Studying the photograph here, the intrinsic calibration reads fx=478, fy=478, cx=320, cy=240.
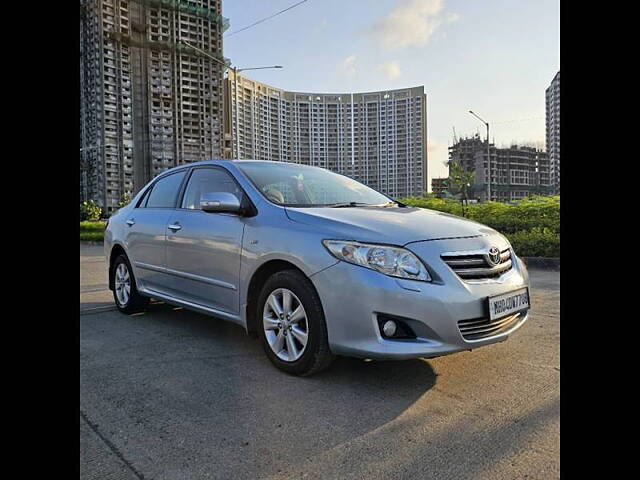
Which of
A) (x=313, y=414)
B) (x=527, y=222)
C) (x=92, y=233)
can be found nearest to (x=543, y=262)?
(x=527, y=222)

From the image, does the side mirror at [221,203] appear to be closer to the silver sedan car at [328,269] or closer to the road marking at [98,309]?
the silver sedan car at [328,269]

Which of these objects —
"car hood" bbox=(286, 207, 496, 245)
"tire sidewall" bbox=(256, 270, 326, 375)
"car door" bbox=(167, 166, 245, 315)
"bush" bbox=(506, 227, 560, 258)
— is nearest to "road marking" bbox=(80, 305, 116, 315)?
"car door" bbox=(167, 166, 245, 315)

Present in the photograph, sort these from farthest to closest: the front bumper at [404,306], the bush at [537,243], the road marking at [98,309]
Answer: the bush at [537,243], the road marking at [98,309], the front bumper at [404,306]

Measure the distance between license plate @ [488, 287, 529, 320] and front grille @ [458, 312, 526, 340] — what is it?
41mm

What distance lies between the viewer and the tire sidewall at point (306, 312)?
3027mm

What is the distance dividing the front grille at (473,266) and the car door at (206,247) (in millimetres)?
1569

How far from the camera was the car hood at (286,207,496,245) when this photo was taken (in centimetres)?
298

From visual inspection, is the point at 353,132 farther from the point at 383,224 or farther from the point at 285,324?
the point at 285,324

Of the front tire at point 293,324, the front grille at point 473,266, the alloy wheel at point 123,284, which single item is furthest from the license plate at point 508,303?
the alloy wheel at point 123,284

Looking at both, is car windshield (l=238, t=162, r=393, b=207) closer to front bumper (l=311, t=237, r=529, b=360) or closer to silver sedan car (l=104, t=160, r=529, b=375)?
silver sedan car (l=104, t=160, r=529, b=375)

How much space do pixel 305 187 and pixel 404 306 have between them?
1664 mm

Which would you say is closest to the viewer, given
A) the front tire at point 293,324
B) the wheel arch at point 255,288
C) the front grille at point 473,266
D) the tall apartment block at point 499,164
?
the front grille at point 473,266
